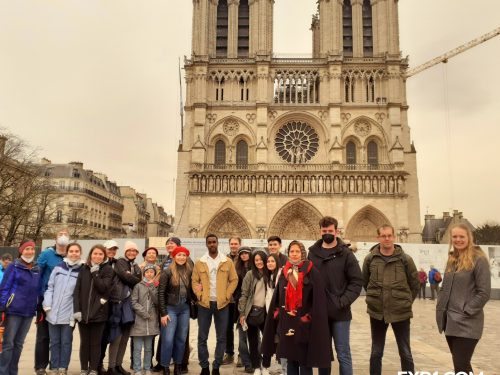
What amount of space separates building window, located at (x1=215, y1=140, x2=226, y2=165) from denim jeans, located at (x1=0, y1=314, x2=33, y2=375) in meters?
25.8

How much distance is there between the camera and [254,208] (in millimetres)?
28406

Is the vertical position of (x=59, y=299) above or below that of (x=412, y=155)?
below

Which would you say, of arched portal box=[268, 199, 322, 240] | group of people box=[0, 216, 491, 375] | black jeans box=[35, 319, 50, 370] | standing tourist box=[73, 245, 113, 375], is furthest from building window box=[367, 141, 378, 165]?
black jeans box=[35, 319, 50, 370]

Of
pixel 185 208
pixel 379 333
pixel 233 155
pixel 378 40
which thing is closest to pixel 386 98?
pixel 378 40

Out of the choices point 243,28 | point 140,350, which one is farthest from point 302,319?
point 243,28

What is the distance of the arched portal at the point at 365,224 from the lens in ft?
92.8

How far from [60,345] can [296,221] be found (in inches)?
982

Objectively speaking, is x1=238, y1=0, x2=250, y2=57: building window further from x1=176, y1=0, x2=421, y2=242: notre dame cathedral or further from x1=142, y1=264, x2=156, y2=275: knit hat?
x1=142, y1=264, x2=156, y2=275: knit hat

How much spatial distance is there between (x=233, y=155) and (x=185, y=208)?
4.93m

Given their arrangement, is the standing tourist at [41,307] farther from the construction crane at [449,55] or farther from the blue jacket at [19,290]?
the construction crane at [449,55]

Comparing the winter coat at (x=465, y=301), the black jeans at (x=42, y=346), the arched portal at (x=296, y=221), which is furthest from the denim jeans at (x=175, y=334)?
the arched portal at (x=296, y=221)

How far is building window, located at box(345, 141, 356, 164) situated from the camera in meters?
30.4

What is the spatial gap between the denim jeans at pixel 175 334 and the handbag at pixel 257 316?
811 mm

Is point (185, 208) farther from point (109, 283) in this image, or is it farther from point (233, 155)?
point (109, 283)
